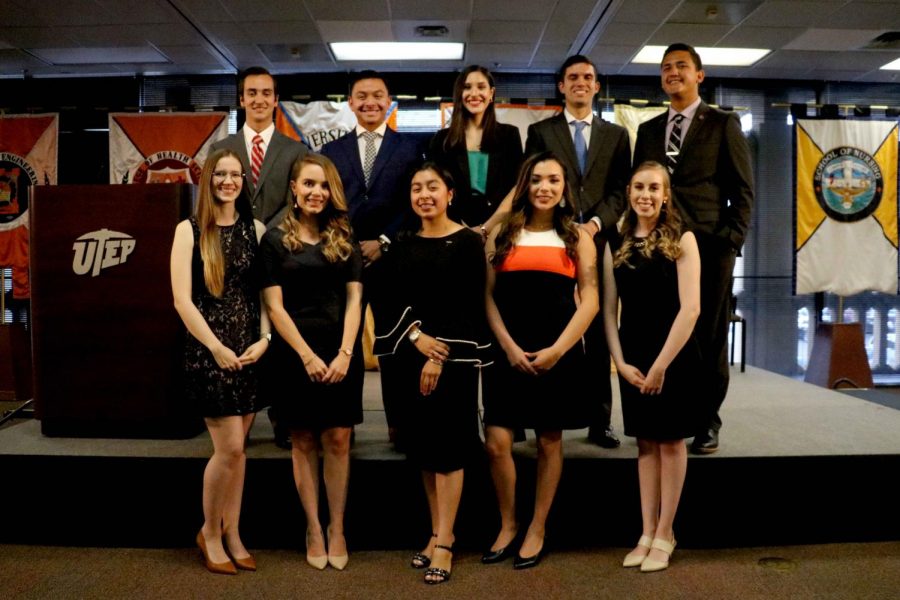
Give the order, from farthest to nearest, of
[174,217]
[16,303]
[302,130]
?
[16,303]
[302,130]
[174,217]

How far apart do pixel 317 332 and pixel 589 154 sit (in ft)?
4.26

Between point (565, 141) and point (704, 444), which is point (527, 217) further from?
point (704, 444)

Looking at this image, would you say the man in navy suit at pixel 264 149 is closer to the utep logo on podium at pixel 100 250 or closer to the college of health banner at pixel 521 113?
the utep logo on podium at pixel 100 250

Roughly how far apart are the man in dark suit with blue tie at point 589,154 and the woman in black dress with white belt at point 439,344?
59cm

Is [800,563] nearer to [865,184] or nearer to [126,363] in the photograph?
[126,363]

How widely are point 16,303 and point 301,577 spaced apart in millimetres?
5822

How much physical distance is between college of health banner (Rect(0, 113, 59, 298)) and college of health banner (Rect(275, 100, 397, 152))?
2280 mm

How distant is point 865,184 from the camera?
20.4ft

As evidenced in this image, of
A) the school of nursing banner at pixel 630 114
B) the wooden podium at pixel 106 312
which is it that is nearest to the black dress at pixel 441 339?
the wooden podium at pixel 106 312

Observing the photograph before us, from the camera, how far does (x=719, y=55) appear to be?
19.4 ft

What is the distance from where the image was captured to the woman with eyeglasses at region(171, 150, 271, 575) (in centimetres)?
219

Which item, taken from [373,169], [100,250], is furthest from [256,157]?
[100,250]

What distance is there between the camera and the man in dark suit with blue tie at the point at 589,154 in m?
2.62

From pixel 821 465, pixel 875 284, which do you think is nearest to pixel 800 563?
pixel 821 465
